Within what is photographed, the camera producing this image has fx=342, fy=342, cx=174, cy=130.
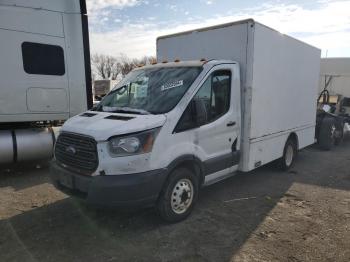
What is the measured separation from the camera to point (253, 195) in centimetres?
620

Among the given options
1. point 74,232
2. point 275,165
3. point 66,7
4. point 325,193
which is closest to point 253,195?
point 325,193

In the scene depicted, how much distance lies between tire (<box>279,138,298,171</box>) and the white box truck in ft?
0.82

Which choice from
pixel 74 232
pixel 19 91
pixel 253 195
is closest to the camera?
pixel 74 232

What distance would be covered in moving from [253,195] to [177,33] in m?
3.49

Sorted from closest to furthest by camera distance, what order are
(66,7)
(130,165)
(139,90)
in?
1. (130,165)
2. (139,90)
3. (66,7)

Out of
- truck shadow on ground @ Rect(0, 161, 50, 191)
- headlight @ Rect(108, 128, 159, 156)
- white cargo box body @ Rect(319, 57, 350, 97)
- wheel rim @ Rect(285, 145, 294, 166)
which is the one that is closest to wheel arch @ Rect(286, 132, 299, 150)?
wheel rim @ Rect(285, 145, 294, 166)

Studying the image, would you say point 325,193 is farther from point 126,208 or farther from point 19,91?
point 19,91

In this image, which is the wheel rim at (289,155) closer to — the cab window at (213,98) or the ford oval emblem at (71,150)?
the cab window at (213,98)

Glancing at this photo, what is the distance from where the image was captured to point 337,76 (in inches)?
519

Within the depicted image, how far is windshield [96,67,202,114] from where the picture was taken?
16.0 feet

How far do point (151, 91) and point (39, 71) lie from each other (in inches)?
150

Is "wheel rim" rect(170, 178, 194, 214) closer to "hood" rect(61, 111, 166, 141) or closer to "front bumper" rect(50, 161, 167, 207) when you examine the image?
"front bumper" rect(50, 161, 167, 207)

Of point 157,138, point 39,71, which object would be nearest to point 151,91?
point 157,138

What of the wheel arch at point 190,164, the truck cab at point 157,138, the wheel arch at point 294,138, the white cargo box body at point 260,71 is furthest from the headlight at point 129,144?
the wheel arch at point 294,138
